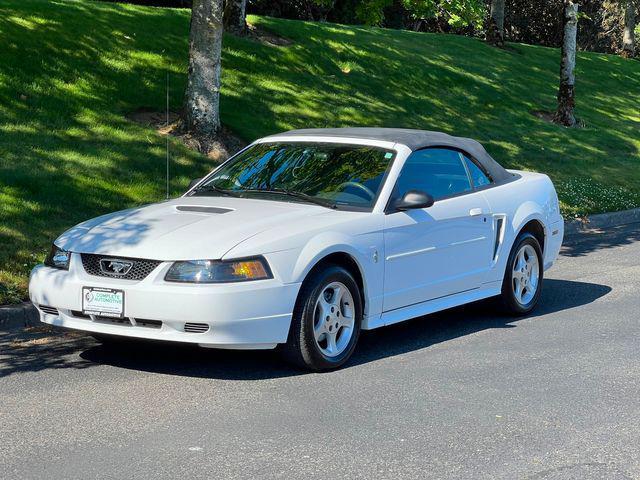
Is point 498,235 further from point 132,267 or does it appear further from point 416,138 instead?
point 132,267

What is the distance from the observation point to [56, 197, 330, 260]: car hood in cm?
693

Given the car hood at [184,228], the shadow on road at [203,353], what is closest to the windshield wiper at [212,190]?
the car hood at [184,228]

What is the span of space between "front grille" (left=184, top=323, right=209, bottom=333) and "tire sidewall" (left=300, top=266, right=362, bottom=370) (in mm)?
663

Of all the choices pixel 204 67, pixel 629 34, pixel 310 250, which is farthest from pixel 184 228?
pixel 629 34

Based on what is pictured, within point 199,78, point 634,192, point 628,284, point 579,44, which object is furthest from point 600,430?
point 579,44

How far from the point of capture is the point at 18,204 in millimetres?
11797

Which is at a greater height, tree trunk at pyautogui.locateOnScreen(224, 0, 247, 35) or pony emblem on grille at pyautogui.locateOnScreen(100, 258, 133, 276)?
tree trunk at pyautogui.locateOnScreen(224, 0, 247, 35)

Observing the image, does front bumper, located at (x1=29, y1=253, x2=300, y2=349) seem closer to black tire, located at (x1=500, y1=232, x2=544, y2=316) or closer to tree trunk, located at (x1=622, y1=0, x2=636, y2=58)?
black tire, located at (x1=500, y1=232, x2=544, y2=316)

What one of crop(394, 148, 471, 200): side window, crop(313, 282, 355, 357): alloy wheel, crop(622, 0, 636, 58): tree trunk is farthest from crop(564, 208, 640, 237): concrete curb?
crop(622, 0, 636, 58): tree trunk

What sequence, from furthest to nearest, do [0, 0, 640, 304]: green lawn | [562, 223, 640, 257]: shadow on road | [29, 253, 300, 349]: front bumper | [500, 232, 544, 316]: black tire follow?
[562, 223, 640, 257]: shadow on road < [0, 0, 640, 304]: green lawn < [500, 232, 544, 316]: black tire < [29, 253, 300, 349]: front bumper

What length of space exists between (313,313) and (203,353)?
1165mm

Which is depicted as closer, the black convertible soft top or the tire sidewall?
the tire sidewall

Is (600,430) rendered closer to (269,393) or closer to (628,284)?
(269,393)

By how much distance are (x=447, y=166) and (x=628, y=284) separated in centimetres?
318
